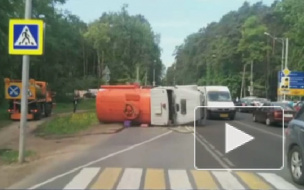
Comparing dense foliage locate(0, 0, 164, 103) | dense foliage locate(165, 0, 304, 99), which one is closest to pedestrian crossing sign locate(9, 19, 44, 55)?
dense foliage locate(0, 0, 164, 103)

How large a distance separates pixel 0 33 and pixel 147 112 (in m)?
8.74

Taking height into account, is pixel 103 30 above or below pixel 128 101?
above

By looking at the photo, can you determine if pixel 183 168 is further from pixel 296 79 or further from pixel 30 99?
pixel 296 79

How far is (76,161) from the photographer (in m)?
13.1

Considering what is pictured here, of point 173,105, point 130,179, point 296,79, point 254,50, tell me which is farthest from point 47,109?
point 254,50

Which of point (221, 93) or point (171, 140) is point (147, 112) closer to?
point (171, 140)

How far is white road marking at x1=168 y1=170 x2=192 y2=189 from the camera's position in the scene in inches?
370

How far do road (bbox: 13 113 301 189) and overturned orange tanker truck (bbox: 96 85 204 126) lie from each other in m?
10.9

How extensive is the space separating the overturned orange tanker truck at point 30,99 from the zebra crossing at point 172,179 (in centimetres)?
1959

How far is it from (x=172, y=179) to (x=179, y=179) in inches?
5.4

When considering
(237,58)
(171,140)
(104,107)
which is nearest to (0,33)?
(104,107)

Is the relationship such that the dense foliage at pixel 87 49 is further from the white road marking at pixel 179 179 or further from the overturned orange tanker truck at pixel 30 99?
the white road marking at pixel 179 179

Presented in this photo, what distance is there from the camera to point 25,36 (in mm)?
13023
